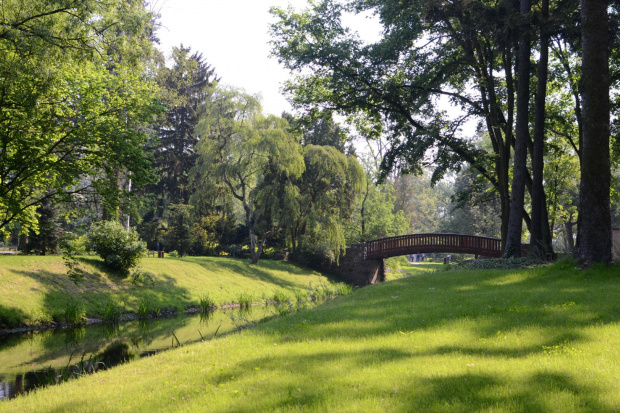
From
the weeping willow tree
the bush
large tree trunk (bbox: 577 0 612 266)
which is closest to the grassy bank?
the bush

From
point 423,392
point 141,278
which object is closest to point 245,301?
point 141,278

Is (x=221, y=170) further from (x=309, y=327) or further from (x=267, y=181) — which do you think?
(x=309, y=327)

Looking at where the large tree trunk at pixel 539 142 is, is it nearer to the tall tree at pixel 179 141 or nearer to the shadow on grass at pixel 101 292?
the shadow on grass at pixel 101 292

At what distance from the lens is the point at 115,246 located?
23375mm

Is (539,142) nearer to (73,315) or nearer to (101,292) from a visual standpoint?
(73,315)

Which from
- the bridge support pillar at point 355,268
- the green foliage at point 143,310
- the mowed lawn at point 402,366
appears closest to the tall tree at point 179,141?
the bridge support pillar at point 355,268

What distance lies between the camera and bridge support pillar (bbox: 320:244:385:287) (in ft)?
126

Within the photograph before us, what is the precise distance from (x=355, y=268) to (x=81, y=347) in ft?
89.8

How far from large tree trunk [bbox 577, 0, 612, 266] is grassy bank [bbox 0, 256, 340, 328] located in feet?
38.7

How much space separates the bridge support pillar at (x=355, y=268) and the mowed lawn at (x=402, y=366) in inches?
1104

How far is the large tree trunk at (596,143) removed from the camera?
12.8 m

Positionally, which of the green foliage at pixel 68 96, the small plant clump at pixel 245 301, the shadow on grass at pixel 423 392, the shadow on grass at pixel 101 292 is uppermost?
the green foliage at pixel 68 96

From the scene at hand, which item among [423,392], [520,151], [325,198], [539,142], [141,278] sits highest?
[539,142]

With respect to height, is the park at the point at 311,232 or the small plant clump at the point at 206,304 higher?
the park at the point at 311,232
